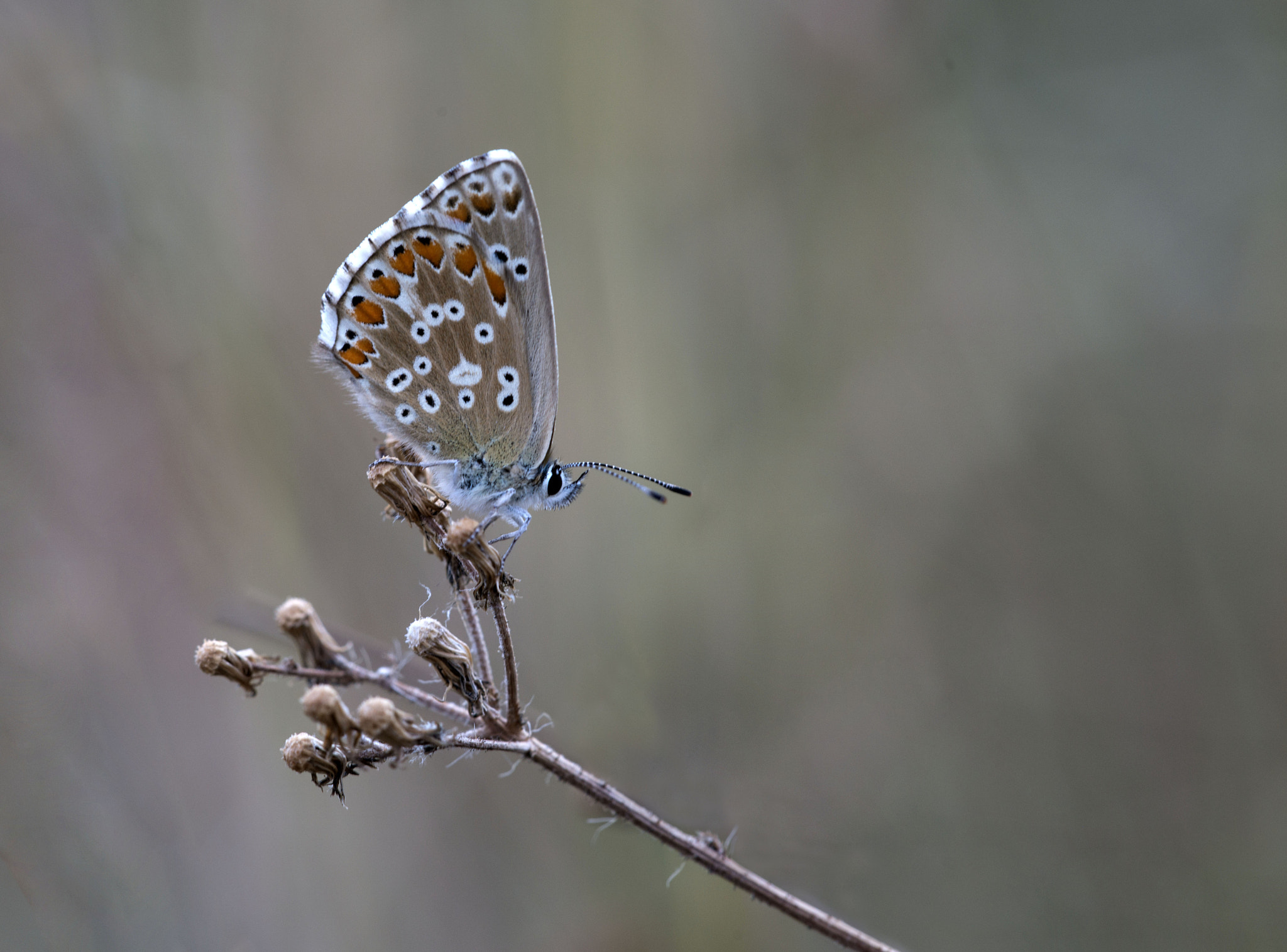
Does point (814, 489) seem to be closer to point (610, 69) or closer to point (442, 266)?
point (442, 266)

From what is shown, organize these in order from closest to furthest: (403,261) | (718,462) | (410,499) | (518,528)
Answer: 1. (410,499)
2. (403,261)
3. (518,528)
4. (718,462)

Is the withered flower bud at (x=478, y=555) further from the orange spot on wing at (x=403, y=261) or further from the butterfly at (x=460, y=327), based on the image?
the orange spot on wing at (x=403, y=261)

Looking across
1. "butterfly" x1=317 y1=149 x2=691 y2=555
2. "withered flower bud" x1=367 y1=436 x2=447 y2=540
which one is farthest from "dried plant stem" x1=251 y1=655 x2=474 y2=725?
"butterfly" x1=317 y1=149 x2=691 y2=555

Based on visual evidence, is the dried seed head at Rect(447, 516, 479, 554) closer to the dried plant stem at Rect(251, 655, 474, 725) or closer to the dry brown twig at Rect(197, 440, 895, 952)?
the dry brown twig at Rect(197, 440, 895, 952)

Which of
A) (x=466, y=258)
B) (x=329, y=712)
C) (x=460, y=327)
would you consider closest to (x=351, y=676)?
(x=329, y=712)

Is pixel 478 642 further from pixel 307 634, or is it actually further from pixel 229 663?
pixel 229 663
